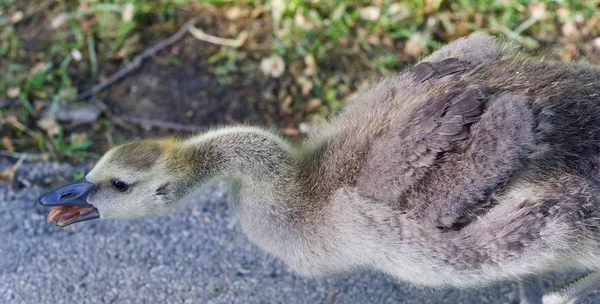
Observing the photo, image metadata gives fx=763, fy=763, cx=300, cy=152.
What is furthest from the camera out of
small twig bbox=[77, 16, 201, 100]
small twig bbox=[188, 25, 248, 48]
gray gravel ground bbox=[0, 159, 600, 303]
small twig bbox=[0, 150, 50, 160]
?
small twig bbox=[188, 25, 248, 48]

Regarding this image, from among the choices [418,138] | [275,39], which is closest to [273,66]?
[275,39]

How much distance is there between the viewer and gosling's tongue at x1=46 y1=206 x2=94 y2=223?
297cm

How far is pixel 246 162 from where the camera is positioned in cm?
292

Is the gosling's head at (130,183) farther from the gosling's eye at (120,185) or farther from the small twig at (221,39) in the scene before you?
the small twig at (221,39)

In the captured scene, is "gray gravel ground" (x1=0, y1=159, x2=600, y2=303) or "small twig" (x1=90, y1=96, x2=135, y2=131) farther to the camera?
"small twig" (x1=90, y1=96, x2=135, y2=131)

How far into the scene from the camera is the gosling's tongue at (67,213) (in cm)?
297

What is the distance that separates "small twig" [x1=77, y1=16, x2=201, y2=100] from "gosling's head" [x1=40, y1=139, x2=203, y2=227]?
5.19 feet

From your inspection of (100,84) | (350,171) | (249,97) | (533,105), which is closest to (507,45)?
(533,105)

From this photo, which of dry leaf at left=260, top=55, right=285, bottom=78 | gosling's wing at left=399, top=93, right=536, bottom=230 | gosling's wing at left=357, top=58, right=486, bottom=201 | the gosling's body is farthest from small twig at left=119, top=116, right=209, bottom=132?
gosling's wing at left=399, top=93, right=536, bottom=230

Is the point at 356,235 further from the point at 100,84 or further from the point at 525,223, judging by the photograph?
the point at 100,84

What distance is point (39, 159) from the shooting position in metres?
4.05

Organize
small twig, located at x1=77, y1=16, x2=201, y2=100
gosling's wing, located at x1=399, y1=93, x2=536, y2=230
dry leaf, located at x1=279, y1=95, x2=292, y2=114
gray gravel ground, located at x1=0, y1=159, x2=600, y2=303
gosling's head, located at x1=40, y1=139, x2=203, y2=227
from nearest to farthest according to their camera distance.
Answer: gosling's wing, located at x1=399, y1=93, x2=536, y2=230
gosling's head, located at x1=40, y1=139, x2=203, y2=227
gray gravel ground, located at x1=0, y1=159, x2=600, y2=303
dry leaf, located at x1=279, y1=95, x2=292, y2=114
small twig, located at x1=77, y1=16, x2=201, y2=100

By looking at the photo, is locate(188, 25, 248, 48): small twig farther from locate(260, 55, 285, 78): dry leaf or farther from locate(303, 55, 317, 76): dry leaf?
locate(303, 55, 317, 76): dry leaf

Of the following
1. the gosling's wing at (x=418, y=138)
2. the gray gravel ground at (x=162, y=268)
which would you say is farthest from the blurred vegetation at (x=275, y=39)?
the gosling's wing at (x=418, y=138)
